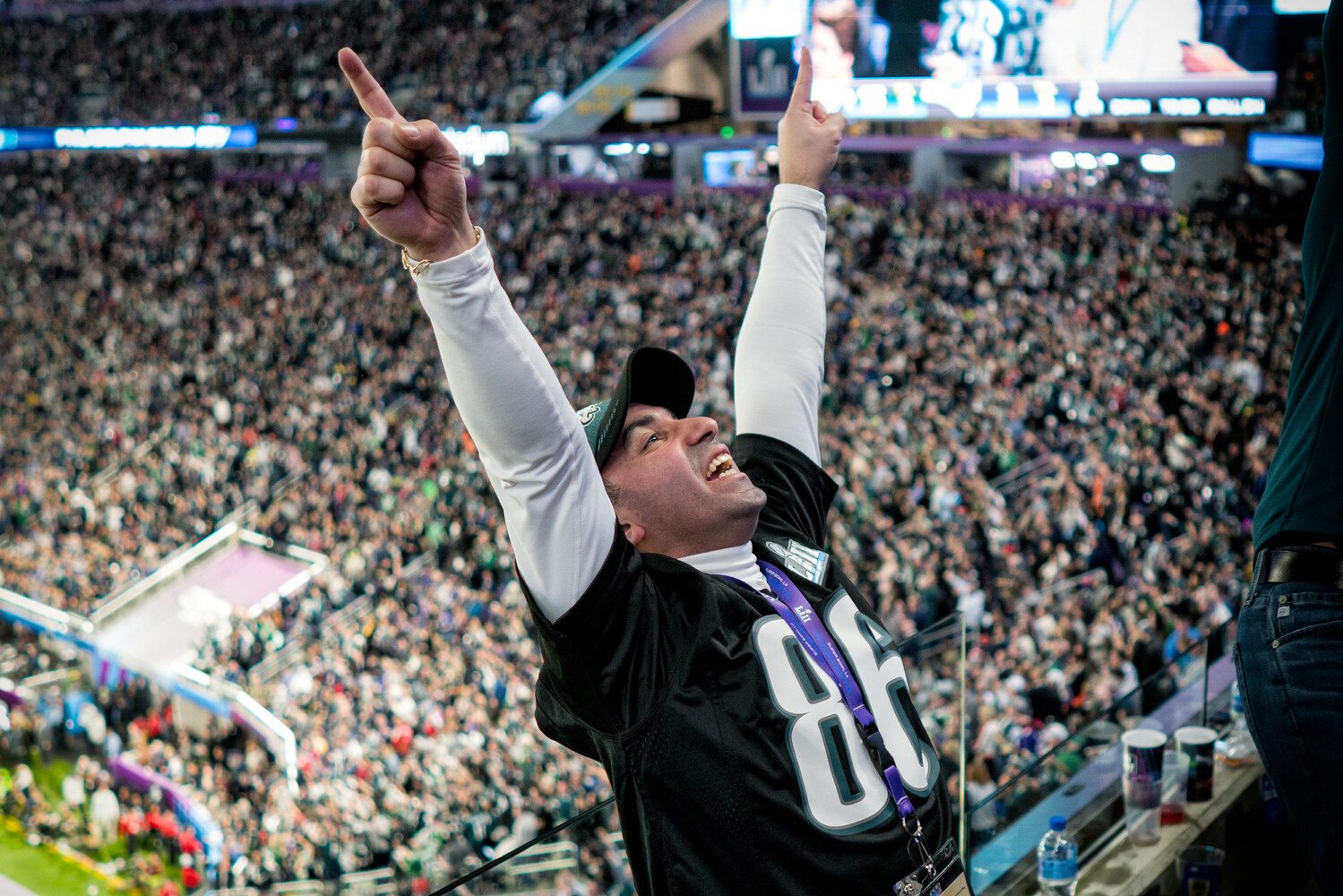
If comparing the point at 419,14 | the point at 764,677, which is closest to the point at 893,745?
the point at 764,677

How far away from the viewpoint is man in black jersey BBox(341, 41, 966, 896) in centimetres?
130

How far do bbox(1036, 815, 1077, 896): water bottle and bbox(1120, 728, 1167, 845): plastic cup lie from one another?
1.03 ft

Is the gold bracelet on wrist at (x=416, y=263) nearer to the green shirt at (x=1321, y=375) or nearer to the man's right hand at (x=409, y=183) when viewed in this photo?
the man's right hand at (x=409, y=183)

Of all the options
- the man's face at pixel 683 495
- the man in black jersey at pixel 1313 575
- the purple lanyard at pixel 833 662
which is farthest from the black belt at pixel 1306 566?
the man's face at pixel 683 495

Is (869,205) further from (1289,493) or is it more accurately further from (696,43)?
(1289,493)

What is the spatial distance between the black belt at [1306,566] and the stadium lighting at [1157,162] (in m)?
15.9

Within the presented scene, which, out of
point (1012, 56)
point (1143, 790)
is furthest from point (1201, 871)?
point (1012, 56)

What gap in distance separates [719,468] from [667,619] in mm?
263

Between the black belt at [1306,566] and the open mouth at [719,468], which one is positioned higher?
the open mouth at [719,468]

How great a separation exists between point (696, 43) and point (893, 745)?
69.2 feet

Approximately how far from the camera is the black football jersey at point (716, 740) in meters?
1.43

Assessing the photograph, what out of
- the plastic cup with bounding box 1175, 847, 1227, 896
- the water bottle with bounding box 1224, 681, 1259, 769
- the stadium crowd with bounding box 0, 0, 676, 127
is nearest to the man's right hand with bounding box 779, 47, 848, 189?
the plastic cup with bounding box 1175, 847, 1227, 896

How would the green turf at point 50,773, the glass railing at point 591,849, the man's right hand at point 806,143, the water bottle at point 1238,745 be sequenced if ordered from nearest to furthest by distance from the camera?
the glass railing at point 591,849
the man's right hand at point 806,143
the water bottle at point 1238,745
the green turf at point 50,773

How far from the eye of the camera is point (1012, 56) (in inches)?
605
